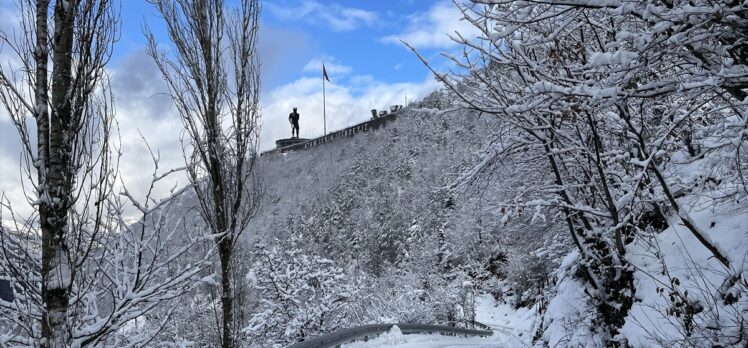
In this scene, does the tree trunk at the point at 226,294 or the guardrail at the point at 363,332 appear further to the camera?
the tree trunk at the point at 226,294

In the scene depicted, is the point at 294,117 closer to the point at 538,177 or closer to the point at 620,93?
the point at 538,177

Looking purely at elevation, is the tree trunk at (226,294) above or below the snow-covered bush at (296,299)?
above

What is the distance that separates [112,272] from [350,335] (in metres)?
5.12

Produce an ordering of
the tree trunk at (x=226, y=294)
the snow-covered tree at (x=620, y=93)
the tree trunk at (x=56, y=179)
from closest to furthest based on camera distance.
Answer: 1. the snow-covered tree at (x=620, y=93)
2. the tree trunk at (x=56, y=179)
3. the tree trunk at (x=226, y=294)

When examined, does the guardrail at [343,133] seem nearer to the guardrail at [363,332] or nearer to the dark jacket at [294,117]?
the dark jacket at [294,117]

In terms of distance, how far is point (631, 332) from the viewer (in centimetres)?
604

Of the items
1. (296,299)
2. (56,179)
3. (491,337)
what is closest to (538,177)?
(56,179)

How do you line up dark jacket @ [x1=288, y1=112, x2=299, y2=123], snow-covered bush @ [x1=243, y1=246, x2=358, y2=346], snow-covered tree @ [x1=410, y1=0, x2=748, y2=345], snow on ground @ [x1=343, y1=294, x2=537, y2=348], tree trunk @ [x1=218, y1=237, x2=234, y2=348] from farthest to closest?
dark jacket @ [x1=288, y1=112, x2=299, y2=123] < snow-covered bush @ [x1=243, y1=246, x2=358, y2=346] < snow on ground @ [x1=343, y1=294, x2=537, y2=348] < tree trunk @ [x1=218, y1=237, x2=234, y2=348] < snow-covered tree @ [x1=410, y1=0, x2=748, y2=345]

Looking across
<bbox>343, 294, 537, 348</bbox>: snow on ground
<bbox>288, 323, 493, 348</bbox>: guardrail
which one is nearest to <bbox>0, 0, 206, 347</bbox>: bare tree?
<bbox>288, 323, 493, 348</bbox>: guardrail

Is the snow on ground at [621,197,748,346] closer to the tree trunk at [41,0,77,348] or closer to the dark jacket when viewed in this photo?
the tree trunk at [41,0,77,348]

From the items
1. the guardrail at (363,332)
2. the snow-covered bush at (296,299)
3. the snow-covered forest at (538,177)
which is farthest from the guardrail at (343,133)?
the snow-covered forest at (538,177)

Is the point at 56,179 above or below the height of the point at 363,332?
above

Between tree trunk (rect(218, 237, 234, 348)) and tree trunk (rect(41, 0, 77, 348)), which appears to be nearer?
tree trunk (rect(41, 0, 77, 348))

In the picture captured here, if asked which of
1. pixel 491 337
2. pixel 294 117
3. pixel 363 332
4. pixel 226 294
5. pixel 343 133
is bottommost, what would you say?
pixel 491 337
